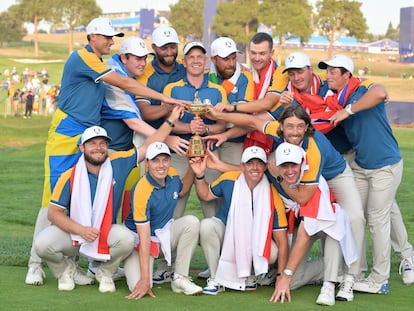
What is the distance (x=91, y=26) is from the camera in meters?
7.27

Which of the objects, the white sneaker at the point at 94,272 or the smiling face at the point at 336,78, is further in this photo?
the white sneaker at the point at 94,272

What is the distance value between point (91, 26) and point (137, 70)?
1.84 feet

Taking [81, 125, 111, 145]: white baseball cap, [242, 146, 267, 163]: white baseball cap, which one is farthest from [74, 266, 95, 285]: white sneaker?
[242, 146, 267, 163]: white baseball cap

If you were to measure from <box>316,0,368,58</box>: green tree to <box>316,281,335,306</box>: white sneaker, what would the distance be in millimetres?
53599

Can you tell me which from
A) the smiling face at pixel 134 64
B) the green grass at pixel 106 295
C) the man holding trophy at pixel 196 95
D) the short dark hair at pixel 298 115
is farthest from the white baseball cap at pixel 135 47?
the green grass at pixel 106 295

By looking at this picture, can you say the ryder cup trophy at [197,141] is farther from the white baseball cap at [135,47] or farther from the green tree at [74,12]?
the green tree at [74,12]

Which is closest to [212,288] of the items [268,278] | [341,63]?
[268,278]

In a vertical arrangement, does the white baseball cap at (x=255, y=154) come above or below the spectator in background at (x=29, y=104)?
above

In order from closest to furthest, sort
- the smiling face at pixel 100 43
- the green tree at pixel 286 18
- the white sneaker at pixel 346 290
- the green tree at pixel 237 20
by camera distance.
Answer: the white sneaker at pixel 346 290 → the smiling face at pixel 100 43 → the green tree at pixel 237 20 → the green tree at pixel 286 18

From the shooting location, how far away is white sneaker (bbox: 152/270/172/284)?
7.49 metres

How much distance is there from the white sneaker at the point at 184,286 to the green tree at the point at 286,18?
53471 mm

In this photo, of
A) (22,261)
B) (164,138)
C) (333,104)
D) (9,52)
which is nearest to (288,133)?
(333,104)

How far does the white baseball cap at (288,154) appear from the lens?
642cm

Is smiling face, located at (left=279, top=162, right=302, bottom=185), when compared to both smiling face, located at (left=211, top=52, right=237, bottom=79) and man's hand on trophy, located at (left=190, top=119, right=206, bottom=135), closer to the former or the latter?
man's hand on trophy, located at (left=190, top=119, right=206, bottom=135)
